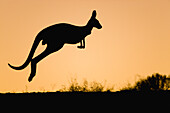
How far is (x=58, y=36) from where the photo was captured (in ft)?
32.1

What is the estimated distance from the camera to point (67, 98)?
260 inches

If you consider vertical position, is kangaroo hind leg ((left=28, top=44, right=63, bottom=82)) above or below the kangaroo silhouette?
below

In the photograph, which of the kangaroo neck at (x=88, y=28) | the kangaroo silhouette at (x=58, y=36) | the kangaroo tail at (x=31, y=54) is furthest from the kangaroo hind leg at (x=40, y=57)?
the kangaroo neck at (x=88, y=28)

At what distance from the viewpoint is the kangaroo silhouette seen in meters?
9.36

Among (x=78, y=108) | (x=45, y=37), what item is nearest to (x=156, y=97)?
(x=78, y=108)

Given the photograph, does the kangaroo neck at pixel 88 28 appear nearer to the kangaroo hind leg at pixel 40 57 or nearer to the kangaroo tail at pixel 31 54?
the kangaroo hind leg at pixel 40 57

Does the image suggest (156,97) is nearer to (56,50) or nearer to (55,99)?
(55,99)

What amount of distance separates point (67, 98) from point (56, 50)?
291 centimetres

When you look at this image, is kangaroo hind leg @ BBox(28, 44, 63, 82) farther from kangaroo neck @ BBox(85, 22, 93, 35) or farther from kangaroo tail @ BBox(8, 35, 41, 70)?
kangaroo neck @ BBox(85, 22, 93, 35)

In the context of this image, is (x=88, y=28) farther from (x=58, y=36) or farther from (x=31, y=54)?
(x=31, y=54)

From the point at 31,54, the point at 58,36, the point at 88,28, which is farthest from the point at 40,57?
the point at 88,28

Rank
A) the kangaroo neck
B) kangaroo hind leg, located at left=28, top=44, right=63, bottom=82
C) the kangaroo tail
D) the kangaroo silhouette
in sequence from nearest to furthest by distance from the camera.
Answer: kangaroo hind leg, located at left=28, top=44, right=63, bottom=82, the kangaroo silhouette, the kangaroo tail, the kangaroo neck

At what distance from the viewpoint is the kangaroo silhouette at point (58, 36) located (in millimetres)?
9363

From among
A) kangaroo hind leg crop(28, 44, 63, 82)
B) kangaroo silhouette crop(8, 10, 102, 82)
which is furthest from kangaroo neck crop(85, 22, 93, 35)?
kangaroo hind leg crop(28, 44, 63, 82)
